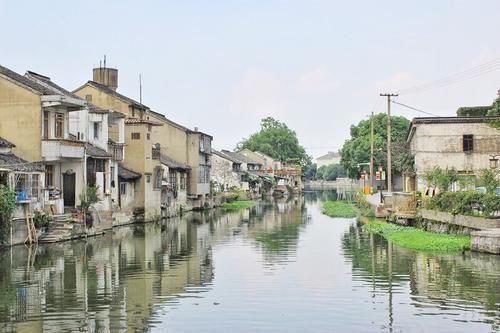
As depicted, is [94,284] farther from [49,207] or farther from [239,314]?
[49,207]

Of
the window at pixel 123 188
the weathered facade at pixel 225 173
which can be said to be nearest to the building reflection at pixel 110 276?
the window at pixel 123 188

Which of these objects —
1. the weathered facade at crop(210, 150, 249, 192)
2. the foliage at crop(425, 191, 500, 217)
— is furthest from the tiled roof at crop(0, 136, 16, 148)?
the weathered facade at crop(210, 150, 249, 192)

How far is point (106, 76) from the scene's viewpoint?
198 ft

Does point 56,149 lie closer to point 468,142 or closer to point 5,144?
point 5,144

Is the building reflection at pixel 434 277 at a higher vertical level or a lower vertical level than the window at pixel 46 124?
lower

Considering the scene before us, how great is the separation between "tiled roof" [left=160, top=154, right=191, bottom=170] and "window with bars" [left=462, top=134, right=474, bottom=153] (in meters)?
24.3

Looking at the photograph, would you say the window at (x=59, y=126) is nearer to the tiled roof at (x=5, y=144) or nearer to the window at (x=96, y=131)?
the tiled roof at (x=5, y=144)

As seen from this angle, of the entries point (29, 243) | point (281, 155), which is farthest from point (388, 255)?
point (281, 155)

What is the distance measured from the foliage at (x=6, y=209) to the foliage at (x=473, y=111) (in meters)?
40.0

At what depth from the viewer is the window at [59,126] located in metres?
38.8

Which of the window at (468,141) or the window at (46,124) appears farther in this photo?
the window at (468,141)

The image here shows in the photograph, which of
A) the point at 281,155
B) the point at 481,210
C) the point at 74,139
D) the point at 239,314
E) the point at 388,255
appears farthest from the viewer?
the point at 281,155

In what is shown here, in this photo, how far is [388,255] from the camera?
29844mm

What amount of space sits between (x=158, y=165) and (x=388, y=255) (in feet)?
92.5
